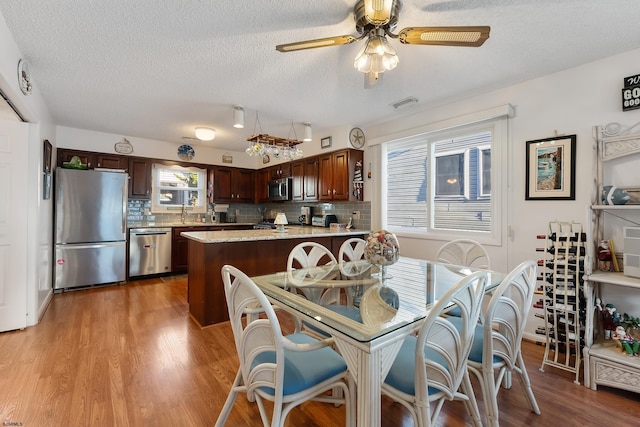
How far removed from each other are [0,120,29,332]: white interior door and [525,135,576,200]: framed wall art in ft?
15.6

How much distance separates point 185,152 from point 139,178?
911mm

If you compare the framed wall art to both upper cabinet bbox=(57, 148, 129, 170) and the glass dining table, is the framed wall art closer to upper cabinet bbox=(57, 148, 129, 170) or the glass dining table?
the glass dining table

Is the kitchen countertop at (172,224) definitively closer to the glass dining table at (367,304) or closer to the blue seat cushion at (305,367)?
the glass dining table at (367,304)

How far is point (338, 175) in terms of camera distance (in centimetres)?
427

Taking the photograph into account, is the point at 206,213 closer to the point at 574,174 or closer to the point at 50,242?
the point at 50,242

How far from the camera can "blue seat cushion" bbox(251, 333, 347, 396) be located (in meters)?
1.23

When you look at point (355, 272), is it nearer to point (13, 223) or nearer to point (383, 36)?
point (383, 36)

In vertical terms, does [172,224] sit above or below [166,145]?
below

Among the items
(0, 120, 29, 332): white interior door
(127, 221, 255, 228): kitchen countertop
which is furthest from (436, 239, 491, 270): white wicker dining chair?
(127, 221, 255, 228): kitchen countertop

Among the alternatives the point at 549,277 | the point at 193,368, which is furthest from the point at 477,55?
the point at 193,368

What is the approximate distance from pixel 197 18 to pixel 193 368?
2.39 metres

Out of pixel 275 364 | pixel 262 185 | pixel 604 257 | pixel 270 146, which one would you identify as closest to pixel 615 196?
pixel 604 257

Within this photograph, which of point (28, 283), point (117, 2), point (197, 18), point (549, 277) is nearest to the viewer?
point (117, 2)

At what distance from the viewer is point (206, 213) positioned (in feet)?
19.3
